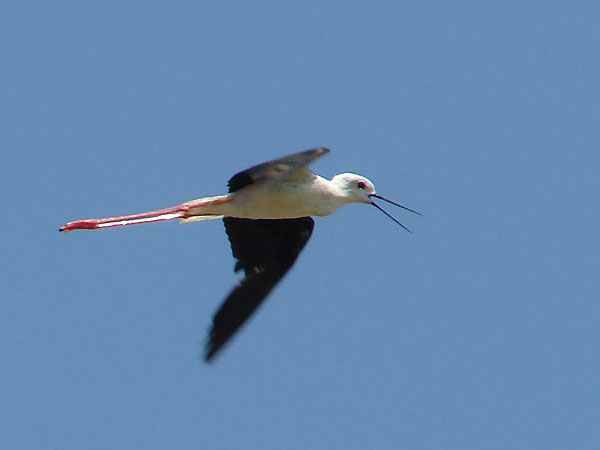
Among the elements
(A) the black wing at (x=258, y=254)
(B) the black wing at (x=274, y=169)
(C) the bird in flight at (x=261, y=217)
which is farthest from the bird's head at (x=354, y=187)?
(B) the black wing at (x=274, y=169)

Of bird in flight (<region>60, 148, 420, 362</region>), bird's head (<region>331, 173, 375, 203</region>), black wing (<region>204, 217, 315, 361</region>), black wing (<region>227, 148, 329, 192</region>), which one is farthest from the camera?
bird's head (<region>331, 173, 375, 203</region>)

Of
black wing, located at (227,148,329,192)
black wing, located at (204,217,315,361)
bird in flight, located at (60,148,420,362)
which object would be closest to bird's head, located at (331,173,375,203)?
bird in flight, located at (60,148,420,362)

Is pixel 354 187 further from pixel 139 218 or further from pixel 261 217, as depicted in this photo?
pixel 139 218

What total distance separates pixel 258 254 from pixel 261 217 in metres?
0.57

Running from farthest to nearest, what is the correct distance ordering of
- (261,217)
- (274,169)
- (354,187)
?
(354,187) → (261,217) → (274,169)

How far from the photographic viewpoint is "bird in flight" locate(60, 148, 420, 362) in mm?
12414

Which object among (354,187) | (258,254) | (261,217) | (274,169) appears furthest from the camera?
(354,187)

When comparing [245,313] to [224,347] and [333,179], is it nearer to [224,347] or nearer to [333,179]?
[224,347]

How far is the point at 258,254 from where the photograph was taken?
13273 millimetres

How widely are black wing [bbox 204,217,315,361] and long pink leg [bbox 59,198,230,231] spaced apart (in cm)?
82

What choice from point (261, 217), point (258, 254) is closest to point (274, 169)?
point (261, 217)

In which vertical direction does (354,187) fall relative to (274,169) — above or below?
above

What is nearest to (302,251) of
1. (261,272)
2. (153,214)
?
(261,272)

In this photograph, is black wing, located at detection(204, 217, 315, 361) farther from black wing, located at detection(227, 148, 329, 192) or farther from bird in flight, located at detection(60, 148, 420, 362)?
black wing, located at detection(227, 148, 329, 192)
